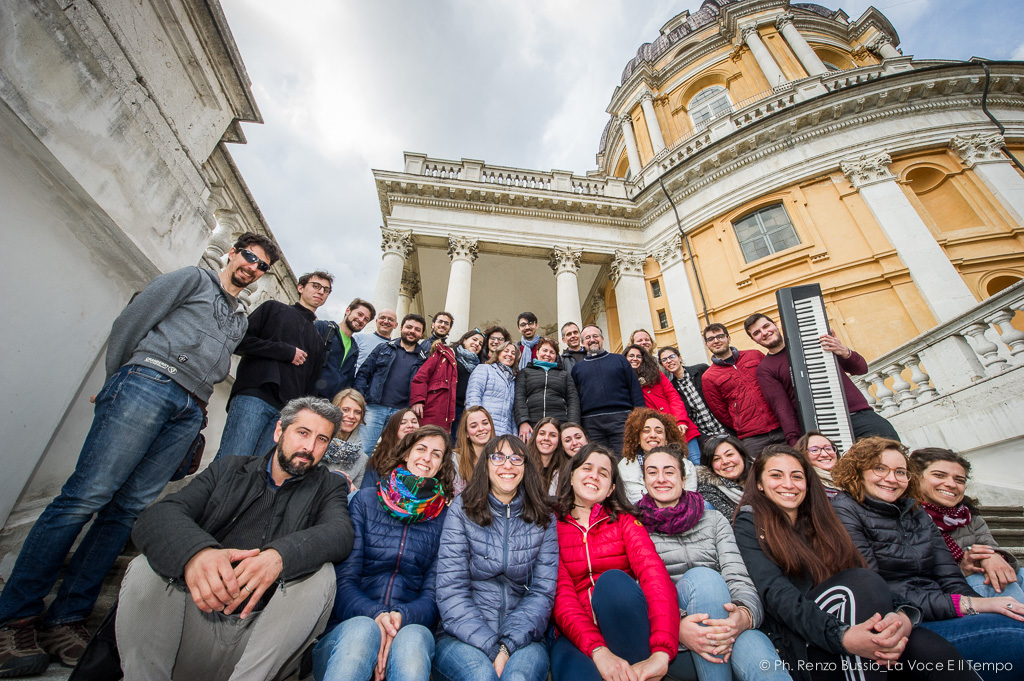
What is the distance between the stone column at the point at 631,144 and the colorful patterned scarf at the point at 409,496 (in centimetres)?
1551

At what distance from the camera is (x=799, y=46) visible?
13492 mm

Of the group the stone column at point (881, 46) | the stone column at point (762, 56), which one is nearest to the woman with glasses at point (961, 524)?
the stone column at point (762, 56)

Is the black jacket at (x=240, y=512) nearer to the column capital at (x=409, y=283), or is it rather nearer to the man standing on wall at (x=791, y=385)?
the man standing on wall at (x=791, y=385)

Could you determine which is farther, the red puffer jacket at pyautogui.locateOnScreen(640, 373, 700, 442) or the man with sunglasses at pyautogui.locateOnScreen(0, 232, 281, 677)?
the red puffer jacket at pyautogui.locateOnScreen(640, 373, 700, 442)

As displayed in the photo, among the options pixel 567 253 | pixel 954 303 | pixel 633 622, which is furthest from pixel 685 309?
pixel 633 622

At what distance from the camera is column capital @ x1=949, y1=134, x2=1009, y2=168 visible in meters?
9.18

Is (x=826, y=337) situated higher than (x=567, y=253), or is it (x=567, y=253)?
(x=567, y=253)

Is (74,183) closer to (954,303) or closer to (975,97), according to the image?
(954,303)

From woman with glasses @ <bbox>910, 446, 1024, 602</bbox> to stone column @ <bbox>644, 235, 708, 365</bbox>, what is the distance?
23.9 feet

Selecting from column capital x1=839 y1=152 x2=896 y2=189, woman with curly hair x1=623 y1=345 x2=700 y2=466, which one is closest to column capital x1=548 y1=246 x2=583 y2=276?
woman with curly hair x1=623 y1=345 x2=700 y2=466

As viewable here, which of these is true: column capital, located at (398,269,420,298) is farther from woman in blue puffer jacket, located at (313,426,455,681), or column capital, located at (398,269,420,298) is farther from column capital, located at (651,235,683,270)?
woman in blue puffer jacket, located at (313,426,455,681)

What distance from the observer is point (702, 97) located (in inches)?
586

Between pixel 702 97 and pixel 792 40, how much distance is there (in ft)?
10.9

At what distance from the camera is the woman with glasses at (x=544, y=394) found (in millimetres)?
4070
